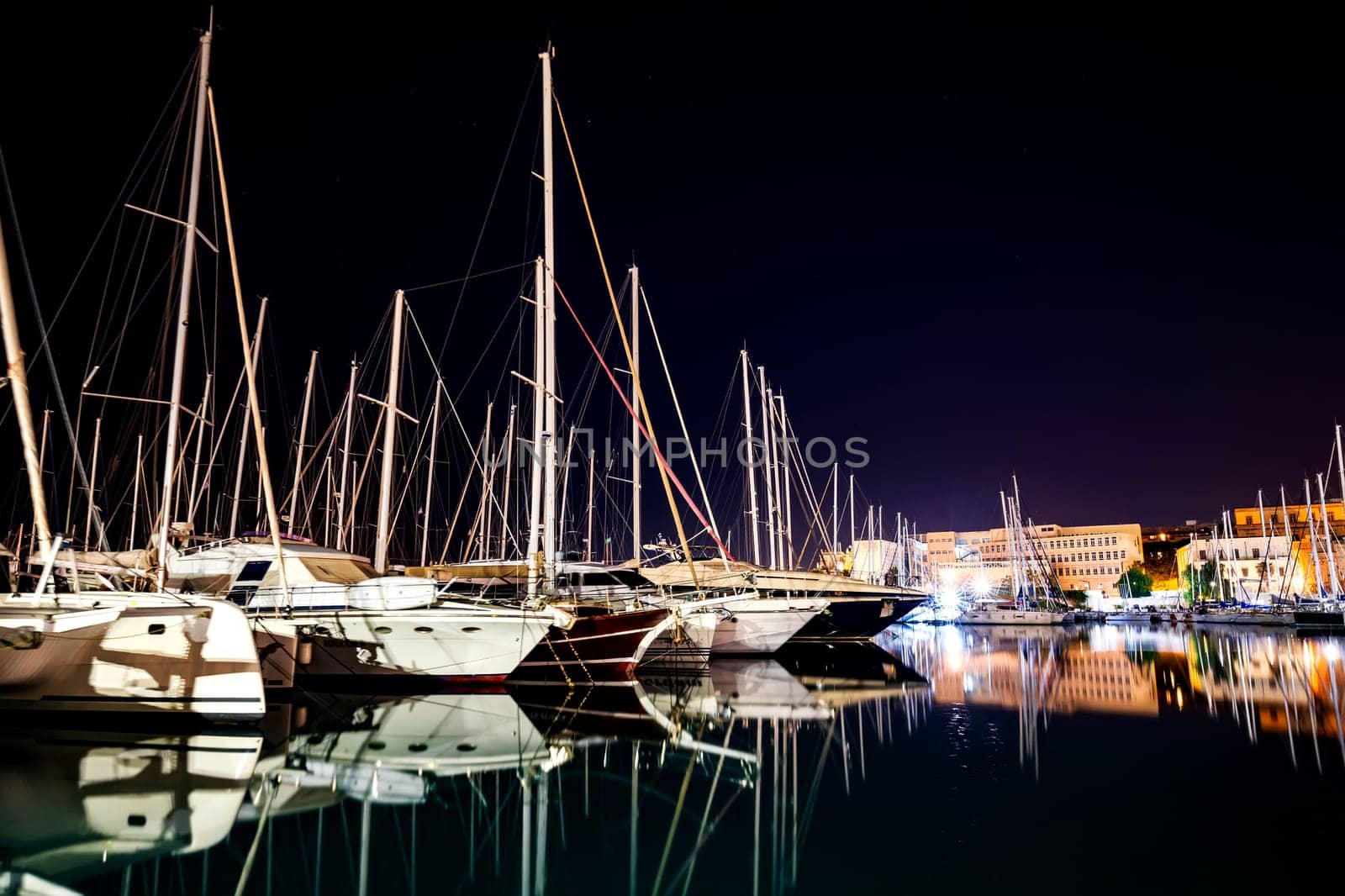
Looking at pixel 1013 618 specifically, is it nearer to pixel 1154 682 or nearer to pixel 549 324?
pixel 1154 682

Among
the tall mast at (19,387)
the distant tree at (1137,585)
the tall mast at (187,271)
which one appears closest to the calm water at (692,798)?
the tall mast at (19,387)

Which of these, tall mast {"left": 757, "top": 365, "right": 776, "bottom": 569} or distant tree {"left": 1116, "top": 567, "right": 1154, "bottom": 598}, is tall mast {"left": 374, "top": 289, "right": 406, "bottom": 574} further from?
distant tree {"left": 1116, "top": 567, "right": 1154, "bottom": 598}

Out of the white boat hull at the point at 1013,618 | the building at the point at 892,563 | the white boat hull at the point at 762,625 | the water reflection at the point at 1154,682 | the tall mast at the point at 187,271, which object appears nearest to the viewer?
the water reflection at the point at 1154,682

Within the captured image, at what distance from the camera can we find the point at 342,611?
20922 millimetres

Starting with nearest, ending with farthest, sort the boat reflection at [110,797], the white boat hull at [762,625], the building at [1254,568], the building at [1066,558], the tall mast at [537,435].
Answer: the boat reflection at [110,797] → the tall mast at [537,435] → the white boat hull at [762,625] → the building at [1254,568] → the building at [1066,558]

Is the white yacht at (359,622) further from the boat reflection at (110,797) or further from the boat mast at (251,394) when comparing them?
the boat reflection at (110,797)

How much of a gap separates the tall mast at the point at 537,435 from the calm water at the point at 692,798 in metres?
3.52

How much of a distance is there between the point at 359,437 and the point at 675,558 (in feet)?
77.3

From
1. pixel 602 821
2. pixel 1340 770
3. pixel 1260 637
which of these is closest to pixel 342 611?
pixel 602 821

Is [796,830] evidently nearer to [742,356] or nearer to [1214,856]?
[1214,856]

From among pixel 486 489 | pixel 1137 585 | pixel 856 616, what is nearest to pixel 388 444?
pixel 856 616

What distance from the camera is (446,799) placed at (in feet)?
36.2

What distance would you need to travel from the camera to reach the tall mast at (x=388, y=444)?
79.2 feet

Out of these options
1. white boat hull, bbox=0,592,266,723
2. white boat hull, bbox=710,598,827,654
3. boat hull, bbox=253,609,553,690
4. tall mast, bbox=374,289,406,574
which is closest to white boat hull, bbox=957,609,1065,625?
white boat hull, bbox=710,598,827,654
